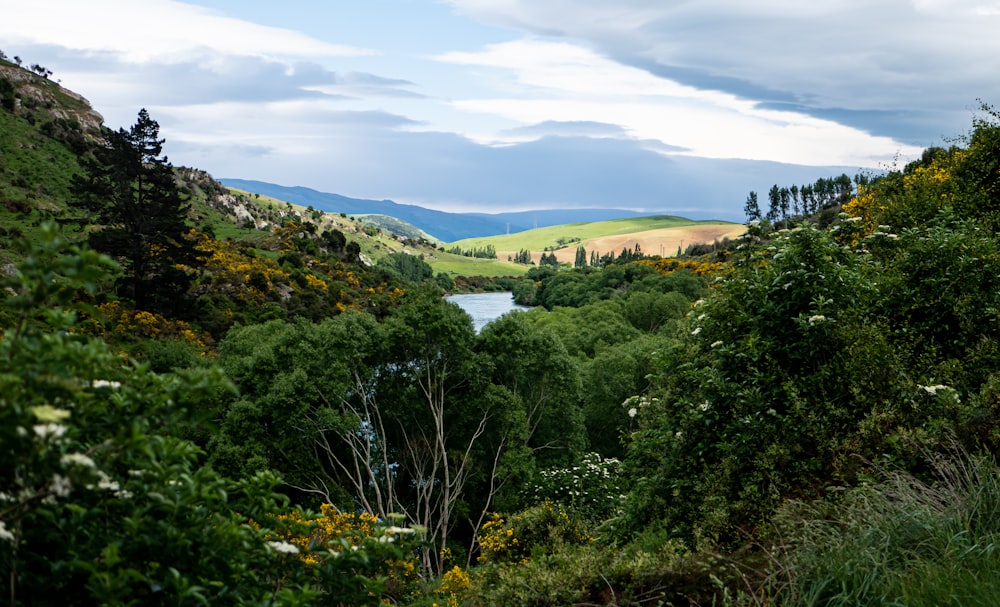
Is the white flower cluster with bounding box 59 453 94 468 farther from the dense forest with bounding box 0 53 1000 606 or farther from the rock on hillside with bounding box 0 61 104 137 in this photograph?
the rock on hillside with bounding box 0 61 104 137

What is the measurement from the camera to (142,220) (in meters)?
43.2

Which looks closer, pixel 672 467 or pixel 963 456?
pixel 963 456

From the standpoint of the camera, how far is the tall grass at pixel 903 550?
213 inches

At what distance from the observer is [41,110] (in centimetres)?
9238

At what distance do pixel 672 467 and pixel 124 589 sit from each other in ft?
30.4

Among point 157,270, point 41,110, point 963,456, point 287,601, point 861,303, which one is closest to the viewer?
point 287,601

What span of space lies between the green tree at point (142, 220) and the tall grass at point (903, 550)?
4349 centimetres

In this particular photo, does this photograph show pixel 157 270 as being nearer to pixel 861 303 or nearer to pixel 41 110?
pixel 861 303

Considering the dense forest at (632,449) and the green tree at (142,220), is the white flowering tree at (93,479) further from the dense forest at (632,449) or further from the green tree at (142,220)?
the green tree at (142,220)

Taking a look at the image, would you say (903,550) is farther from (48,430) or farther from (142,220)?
(142,220)

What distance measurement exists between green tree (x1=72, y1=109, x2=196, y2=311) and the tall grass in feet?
143

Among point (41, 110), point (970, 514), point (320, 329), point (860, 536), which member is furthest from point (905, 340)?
→ point (41, 110)

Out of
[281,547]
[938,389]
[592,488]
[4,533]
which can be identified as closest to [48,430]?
[4,533]

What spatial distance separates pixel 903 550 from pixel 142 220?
46635 mm
